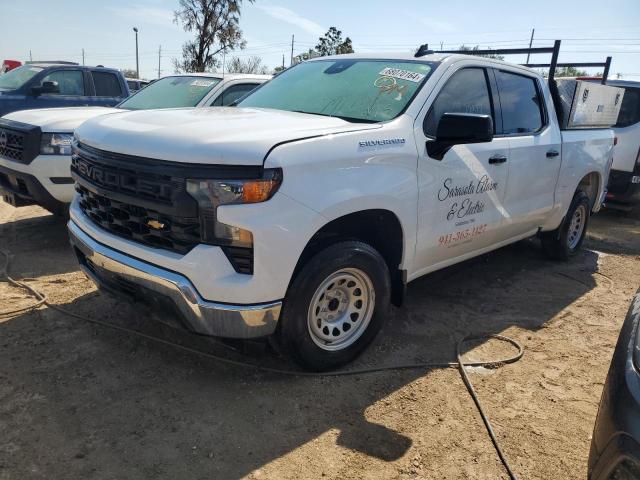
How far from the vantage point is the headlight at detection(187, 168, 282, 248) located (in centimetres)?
257

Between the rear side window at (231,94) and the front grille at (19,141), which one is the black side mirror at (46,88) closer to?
the front grille at (19,141)

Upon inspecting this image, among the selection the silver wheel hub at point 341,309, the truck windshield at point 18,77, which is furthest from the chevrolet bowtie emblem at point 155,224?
the truck windshield at point 18,77

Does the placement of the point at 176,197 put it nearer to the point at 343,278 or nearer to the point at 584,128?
the point at 343,278

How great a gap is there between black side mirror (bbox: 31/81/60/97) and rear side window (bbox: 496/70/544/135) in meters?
7.33

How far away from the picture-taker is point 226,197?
257 centimetres

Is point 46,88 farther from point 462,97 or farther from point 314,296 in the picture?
point 314,296

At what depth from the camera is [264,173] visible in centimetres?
259

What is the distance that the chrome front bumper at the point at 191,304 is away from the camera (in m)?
2.65

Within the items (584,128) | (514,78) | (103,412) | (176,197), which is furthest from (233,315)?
(584,128)

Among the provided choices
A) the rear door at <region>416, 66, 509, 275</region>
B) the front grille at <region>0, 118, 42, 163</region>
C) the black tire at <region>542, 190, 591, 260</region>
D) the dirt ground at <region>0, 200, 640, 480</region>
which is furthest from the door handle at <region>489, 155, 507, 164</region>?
the front grille at <region>0, 118, 42, 163</region>

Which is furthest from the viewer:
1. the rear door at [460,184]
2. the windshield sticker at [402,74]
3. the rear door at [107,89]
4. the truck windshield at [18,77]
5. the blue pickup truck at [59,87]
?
the rear door at [107,89]

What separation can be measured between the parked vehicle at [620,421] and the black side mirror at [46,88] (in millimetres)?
9033

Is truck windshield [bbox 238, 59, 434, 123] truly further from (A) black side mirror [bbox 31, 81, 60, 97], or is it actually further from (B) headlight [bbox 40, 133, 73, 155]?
(A) black side mirror [bbox 31, 81, 60, 97]

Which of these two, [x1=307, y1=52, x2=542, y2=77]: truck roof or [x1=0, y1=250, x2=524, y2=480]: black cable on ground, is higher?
[x1=307, y1=52, x2=542, y2=77]: truck roof
